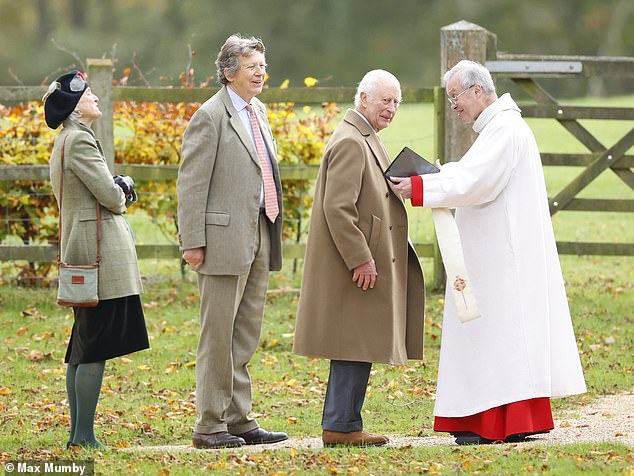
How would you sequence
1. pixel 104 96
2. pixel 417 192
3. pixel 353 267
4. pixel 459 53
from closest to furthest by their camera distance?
pixel 353 267 < pixel 417 192 < pixel 104 96 < pixel 459 53

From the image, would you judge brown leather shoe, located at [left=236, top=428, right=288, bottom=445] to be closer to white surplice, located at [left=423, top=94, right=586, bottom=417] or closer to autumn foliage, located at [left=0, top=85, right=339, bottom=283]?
white surplice, located at [left=423, top=94, right=586, bottom=417]

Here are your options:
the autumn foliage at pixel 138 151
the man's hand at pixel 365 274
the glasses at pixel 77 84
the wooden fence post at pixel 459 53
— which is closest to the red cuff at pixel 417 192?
the man's hand at pixel 365 274

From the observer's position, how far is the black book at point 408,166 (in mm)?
5648

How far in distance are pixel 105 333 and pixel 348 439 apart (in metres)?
1.32

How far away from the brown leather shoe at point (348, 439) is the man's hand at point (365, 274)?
75 cm

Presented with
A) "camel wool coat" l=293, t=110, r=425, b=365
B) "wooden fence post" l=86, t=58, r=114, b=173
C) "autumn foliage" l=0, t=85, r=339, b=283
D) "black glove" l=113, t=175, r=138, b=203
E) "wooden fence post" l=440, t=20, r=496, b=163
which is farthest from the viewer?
"autumn foliage" l=0, t=85, r=339, b=283

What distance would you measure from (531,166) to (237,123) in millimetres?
1500

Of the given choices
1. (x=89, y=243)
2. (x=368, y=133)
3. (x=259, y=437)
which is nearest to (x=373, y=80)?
(x=368, y=133)

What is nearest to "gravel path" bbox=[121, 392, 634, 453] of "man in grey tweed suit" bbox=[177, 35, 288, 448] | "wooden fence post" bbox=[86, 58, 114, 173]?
"man in grey tweed suit" bbox=[177, 35, 288, 448]

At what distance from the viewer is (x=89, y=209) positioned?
5652 millimetres

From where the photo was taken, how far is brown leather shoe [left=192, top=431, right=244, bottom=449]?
5.75 meters

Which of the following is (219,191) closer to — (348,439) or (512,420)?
(348,439)

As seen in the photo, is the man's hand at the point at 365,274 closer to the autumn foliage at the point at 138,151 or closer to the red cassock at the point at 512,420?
the red cassock at the point at 512,420

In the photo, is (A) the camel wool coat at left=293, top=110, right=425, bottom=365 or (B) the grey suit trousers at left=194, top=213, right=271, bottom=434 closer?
(A) the camel wool coat at left=293, top=110, right=425, bottom=365
